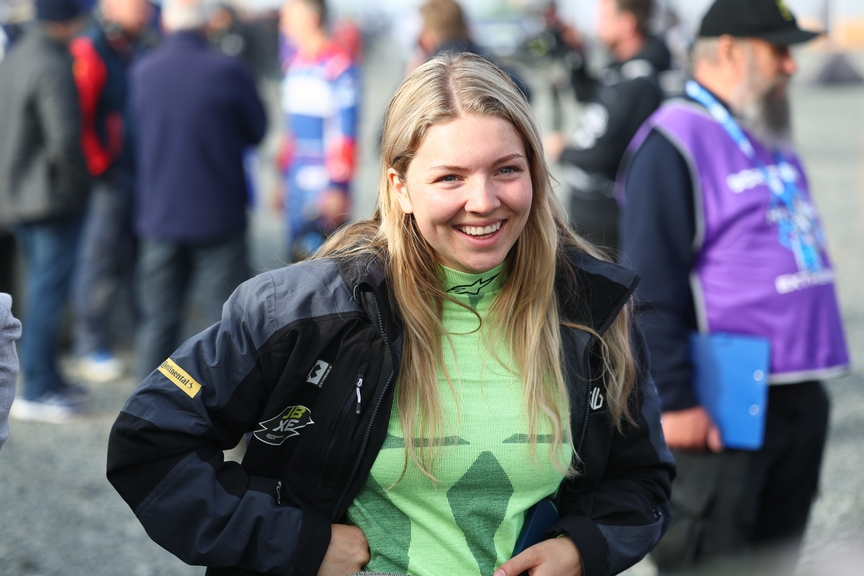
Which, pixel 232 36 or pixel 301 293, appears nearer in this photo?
pixel 301 293

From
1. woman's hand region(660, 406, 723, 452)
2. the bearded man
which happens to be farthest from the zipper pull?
woman's hand region(660, 406, 723, 452)

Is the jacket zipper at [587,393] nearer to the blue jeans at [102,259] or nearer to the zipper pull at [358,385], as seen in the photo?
the zipper pull at [358,385]

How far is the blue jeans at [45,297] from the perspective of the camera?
5020 millimetres

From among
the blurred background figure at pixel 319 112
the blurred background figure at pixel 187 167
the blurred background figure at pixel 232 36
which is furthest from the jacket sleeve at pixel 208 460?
the blurred background figure at pixel 232 36

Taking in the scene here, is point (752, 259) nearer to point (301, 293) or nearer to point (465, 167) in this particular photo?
point (465, 167)

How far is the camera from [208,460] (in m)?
1.78

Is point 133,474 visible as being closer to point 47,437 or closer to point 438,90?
point 438,90

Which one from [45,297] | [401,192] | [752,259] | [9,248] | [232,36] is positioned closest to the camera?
[401,192]

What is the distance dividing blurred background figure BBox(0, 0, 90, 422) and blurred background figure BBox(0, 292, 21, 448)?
3406 millimetres

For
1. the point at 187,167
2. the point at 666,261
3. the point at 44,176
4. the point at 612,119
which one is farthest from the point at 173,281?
the point at 666,261

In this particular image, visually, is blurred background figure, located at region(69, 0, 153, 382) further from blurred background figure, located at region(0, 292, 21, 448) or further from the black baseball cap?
blurred background figure, located at region(0, 292, 21, 448)

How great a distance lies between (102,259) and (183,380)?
4513 millimetres

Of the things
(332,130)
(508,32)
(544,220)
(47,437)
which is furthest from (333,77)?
(508,32)

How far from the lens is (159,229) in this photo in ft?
16.2
